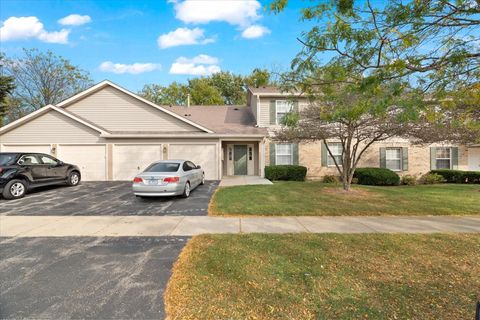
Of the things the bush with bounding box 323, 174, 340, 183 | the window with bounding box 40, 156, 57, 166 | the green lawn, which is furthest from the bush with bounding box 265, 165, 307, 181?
the window with bounding box 40, 156, 57, 166

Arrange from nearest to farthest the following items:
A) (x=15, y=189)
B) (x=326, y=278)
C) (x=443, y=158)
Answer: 1. (x=326, y=278)
2. (x=15, y=189)
3. (x=443, y=158)

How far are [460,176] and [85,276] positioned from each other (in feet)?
65.7

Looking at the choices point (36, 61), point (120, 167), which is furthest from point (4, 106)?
point (120, 167)

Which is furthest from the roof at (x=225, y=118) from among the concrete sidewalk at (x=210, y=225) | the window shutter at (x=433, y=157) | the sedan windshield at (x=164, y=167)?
the window shutter at (x=433, y=157)

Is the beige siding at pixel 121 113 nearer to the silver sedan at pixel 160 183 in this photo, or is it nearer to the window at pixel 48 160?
the window at pixel 48 160

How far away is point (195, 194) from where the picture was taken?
10.3 m

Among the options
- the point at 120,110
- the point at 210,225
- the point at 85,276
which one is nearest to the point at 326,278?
the point at 210,225

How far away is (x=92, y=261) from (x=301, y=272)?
11.5ft

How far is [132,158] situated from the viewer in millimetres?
14930

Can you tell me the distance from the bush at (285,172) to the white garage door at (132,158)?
665cm

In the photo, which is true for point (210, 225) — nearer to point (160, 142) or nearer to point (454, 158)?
point (160, 142)

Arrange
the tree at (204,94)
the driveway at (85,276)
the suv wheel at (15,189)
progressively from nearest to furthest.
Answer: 1. the driveway at (85,276)
2. the suv wheel at (15,189)
3. the tree at (204,94)

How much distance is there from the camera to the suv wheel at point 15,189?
945 cm

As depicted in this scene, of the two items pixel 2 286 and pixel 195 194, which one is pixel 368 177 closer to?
pixel 195 194
